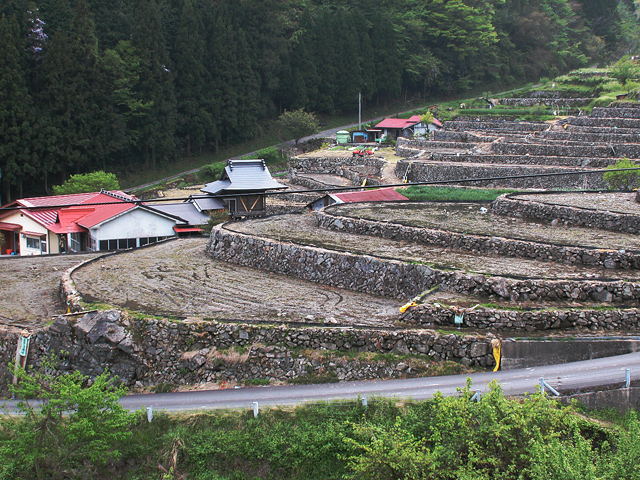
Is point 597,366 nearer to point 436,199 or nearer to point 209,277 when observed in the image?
point 209,277

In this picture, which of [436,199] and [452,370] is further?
[436,199]

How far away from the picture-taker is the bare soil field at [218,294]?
13.9 metres

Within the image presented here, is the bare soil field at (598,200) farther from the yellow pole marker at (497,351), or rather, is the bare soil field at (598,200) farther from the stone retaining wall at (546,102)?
the stone retaining wall at (546,102)

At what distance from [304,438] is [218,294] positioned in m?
5.95

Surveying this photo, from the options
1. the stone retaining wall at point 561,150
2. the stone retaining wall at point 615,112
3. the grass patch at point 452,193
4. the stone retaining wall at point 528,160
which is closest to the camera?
the grass patch at point 452,193

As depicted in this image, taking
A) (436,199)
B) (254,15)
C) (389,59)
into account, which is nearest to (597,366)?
(436,199)

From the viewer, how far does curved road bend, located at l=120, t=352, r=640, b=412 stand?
36.2 feet

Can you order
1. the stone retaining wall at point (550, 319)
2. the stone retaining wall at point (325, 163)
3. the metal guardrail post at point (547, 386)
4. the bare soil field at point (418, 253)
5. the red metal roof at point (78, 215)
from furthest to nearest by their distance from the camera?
the stone retaining wall at point (325, 163) < the red metal roof at point (78, 215) < the bare soil field at point (418, 253) < the stone retaining wall at point (550, 319) < the metal guardrail post at point (547, 386)

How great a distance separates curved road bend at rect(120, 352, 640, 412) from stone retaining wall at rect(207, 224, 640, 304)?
1.87m

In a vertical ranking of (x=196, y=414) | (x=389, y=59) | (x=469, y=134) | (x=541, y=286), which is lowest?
(x=196, y=414)

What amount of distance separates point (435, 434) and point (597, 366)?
3.88 meters

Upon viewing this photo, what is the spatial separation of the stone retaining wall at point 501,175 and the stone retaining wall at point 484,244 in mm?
8751

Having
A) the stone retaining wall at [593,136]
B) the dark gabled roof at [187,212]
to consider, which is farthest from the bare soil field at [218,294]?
the stone retaining wall at [593,136]

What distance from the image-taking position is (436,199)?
24.8 m
